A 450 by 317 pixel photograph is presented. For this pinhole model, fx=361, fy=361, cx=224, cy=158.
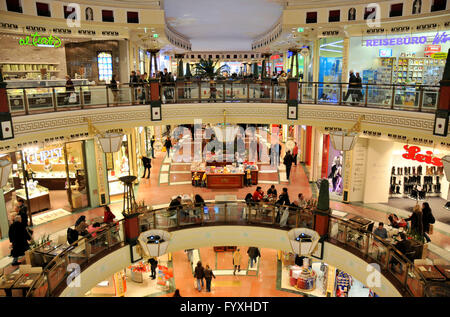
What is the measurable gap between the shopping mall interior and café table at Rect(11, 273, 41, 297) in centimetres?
5

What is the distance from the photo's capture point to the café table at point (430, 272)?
25.8ft

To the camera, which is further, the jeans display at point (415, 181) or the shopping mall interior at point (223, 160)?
the jeans display at point (415, 181)

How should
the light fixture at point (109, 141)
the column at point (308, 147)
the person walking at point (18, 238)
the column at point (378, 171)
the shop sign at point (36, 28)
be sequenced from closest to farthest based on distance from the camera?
1. the person walking at point (18, 238)
2. the light fixture at point (109, 141)
3. the shop sign at point (36, 28)
4. the column at point (378, 171)
5. the column at point (308, 147)

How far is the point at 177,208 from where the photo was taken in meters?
12.9

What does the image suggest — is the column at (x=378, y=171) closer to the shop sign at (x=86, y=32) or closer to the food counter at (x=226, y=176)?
the food counter at (x=226, y=176)

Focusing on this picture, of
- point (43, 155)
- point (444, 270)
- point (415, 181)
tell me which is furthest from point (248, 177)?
point (444, 270)

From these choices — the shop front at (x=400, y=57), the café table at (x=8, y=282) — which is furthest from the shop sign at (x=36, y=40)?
the shop front at (x=400, y=57)

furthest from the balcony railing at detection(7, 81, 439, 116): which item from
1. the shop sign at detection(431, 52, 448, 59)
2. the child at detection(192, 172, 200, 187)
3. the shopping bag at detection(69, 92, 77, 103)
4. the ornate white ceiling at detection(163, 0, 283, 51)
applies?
the child at detection(192, 172, 200, 187)

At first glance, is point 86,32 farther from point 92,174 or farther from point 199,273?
point 199,273

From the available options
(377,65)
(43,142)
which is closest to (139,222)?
(43,142)

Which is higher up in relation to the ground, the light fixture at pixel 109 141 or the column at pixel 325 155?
the light fixture at pixel 109 141

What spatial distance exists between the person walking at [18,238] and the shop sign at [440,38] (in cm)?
1677

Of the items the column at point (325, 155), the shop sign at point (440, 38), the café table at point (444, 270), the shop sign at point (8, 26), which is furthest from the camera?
the column at point (325, 155)

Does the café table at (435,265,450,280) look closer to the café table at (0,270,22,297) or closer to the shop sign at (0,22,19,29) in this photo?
the café table at (0,270,22,297)
